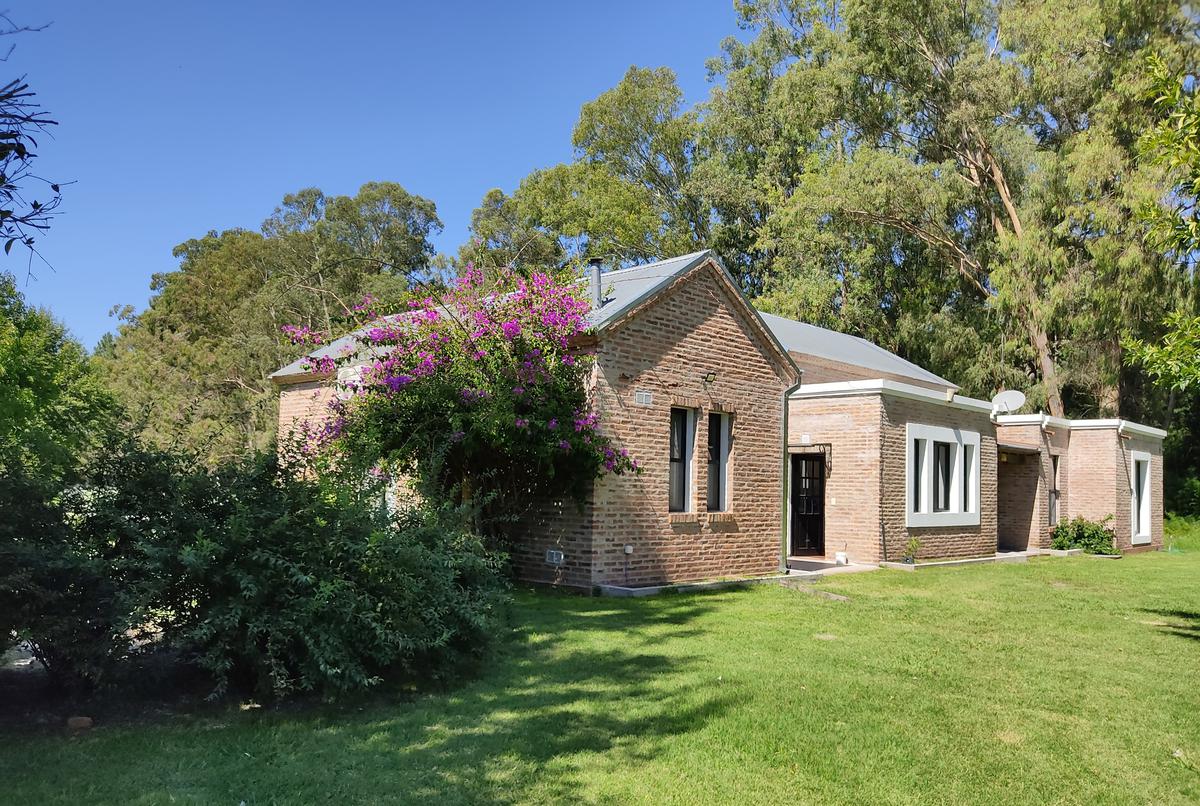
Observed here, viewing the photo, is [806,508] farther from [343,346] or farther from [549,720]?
[549,720]

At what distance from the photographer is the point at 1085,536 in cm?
2339

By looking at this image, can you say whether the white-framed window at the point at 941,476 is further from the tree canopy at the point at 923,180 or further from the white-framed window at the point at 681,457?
the tree canopy at the point at 923,180

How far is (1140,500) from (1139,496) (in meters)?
0.12

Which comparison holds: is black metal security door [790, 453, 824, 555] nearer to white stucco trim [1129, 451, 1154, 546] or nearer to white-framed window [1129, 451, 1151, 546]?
white stucco trim [1129, 451, 1154, 546]

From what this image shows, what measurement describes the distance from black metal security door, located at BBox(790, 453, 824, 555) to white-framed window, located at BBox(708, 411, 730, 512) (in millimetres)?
5379

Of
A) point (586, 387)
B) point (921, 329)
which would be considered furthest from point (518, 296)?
point (921, 329)

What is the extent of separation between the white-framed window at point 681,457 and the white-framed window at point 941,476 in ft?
21.3

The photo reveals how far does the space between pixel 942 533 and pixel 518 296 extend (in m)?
11.9

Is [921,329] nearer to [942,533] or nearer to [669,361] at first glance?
[942,533]

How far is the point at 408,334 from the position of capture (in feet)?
39.2

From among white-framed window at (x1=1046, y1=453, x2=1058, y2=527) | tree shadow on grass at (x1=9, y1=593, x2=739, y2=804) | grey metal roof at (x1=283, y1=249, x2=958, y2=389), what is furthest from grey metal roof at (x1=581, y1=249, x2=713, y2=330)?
white-framed window at (x1=1046, y1=453, x2=1058, y2=527)

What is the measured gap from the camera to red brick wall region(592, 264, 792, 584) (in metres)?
12.1

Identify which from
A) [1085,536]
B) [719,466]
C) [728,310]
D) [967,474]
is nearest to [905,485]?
[967,474]

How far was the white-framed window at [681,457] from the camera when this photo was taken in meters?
13.2
